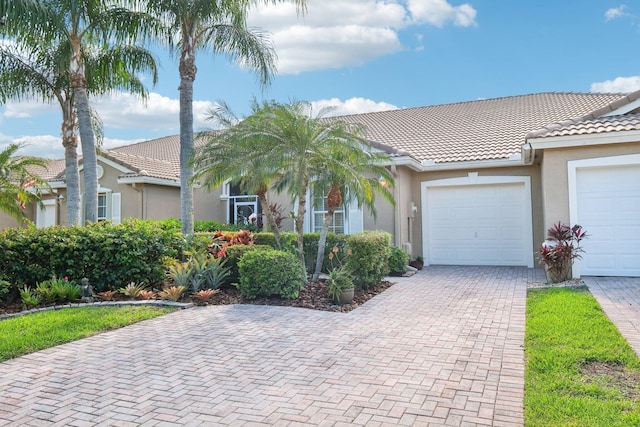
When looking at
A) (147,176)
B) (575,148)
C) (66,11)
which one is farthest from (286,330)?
(147,176)

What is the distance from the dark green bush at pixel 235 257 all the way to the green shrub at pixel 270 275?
3.30 feet

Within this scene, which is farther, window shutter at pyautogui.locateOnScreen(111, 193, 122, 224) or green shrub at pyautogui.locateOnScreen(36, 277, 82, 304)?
window shutter at pyautogui.locateOnScreen(111, 193, 122, 224)

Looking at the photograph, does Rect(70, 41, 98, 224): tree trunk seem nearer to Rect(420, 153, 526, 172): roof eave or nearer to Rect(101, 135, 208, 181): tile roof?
Rect(101, 135, 208, 181): tile roof

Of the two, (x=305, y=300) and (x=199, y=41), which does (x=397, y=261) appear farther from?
(x=199, y=41)

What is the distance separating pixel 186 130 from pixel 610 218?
35.0 feet

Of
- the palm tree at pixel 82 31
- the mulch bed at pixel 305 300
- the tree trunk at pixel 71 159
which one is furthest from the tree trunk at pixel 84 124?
the mulch bed at pixel 305 300

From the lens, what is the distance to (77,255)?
385 inches

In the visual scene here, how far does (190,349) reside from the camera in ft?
20.0

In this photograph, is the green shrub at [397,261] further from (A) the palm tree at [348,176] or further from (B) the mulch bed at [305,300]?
(B) the mulch bed at [305,300]

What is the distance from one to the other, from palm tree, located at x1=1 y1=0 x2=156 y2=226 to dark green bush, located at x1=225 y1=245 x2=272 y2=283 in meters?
5.34

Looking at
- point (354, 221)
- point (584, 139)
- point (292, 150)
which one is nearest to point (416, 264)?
point (354, 221)

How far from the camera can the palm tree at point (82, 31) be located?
11.9 m

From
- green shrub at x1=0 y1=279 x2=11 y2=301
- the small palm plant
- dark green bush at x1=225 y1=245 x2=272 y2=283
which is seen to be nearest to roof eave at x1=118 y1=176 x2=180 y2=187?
green shrub at x1=0 y1=279 x2=11 y2=301

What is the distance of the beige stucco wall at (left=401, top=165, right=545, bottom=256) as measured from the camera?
13992 millimetres
